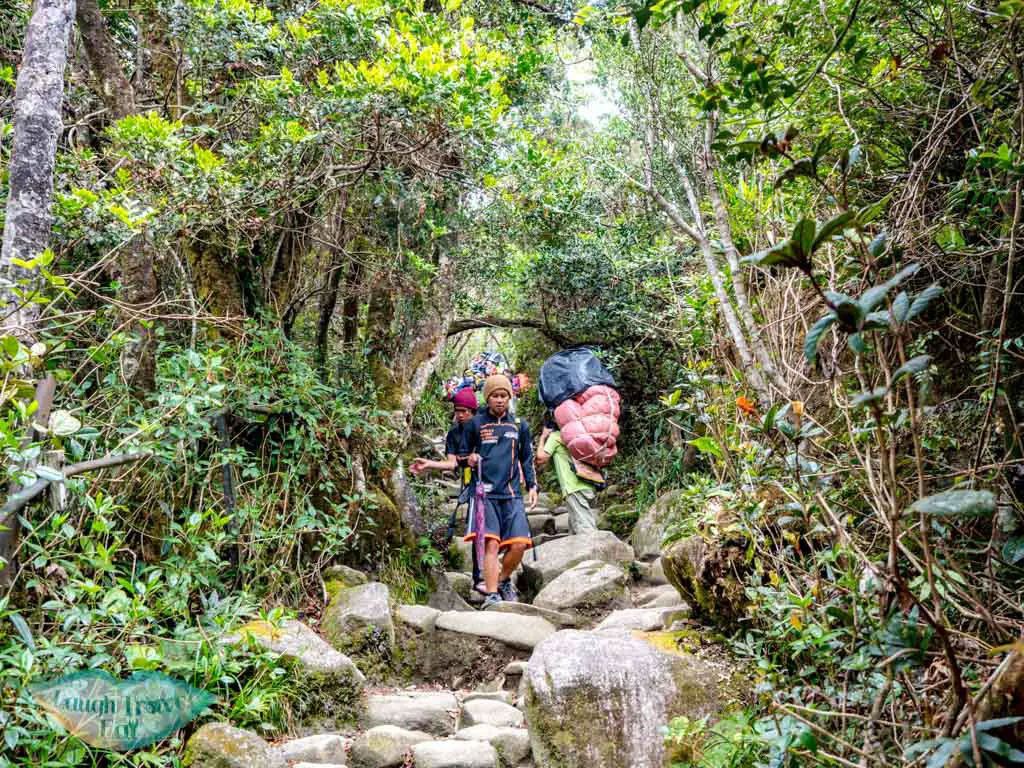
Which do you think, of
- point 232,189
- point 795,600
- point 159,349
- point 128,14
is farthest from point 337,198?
point 795,600

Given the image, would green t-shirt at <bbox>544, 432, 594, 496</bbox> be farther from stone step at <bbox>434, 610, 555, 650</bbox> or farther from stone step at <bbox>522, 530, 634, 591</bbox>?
stone step at <bbox>434, 610, 555, 650</bbox>

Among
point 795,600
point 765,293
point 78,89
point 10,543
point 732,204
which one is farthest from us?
point 78,89

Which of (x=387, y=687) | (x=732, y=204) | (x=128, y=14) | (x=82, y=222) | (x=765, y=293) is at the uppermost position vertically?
(x=128, y=14)

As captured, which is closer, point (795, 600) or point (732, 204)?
point (795, 600)

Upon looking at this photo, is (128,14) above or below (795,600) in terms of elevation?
above

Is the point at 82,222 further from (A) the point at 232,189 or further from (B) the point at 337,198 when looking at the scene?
(B) the point at 337,198

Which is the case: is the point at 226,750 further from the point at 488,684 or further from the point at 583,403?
the point at 583,403

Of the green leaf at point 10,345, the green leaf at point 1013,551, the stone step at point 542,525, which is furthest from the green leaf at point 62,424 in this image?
the stone step at point 542,525

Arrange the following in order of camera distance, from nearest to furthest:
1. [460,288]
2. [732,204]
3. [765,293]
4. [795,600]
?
1. [795,600]
2. [765,293]
3. [732,204]
4. [460,288]

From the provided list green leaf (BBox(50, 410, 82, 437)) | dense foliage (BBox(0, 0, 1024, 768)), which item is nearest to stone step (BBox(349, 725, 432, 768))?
dense foliage (BBox(0, 0, 1024, 768))

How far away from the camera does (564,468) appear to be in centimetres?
840

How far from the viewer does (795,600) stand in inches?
103

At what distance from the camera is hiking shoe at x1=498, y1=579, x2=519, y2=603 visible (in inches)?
249

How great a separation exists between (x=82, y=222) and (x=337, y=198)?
2.01 meters
